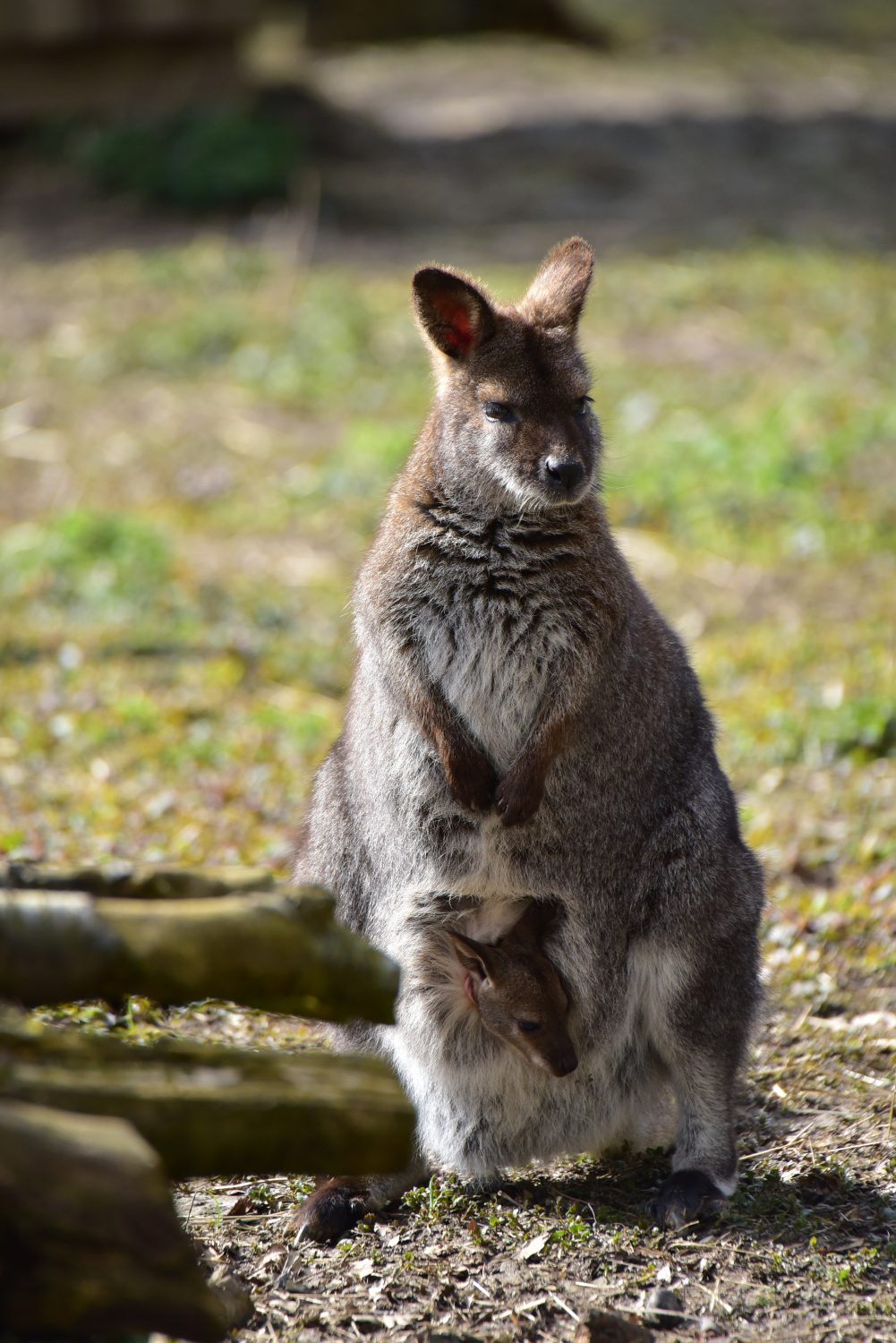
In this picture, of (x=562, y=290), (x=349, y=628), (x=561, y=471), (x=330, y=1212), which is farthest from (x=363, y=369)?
(x=330, y=1212)

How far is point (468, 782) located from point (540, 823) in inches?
7.5

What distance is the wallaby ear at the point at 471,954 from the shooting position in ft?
12.1

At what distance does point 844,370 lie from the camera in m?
9.66

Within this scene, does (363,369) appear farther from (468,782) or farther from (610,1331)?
(610,1331)

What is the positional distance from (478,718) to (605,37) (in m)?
14.8

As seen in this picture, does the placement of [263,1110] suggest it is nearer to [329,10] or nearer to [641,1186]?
[641,1186]

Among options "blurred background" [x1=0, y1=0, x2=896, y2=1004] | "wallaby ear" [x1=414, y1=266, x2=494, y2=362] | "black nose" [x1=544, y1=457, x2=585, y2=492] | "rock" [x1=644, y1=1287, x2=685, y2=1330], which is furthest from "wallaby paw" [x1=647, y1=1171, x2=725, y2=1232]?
"wallaby ear" [x1=414, y1=266, x2=494, y2=362]

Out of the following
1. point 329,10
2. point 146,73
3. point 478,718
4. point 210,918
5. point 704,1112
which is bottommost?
point 704,1112

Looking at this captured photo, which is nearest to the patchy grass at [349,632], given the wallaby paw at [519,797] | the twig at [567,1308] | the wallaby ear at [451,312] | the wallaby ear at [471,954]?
the twig at [567,1308]

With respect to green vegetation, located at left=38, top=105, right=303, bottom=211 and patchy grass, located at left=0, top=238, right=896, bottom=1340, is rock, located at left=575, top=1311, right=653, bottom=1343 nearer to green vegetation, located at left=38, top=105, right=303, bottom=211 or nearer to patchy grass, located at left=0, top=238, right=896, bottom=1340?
patchy grass, located at left=0, top=238, right=896, bottom=1340

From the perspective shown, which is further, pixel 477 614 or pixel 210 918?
pixel 477 614

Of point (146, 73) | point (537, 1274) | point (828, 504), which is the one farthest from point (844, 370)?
point (537, 1274)

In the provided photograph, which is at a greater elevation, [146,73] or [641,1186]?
[146,73]

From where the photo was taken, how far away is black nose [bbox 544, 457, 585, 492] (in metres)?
3.70
